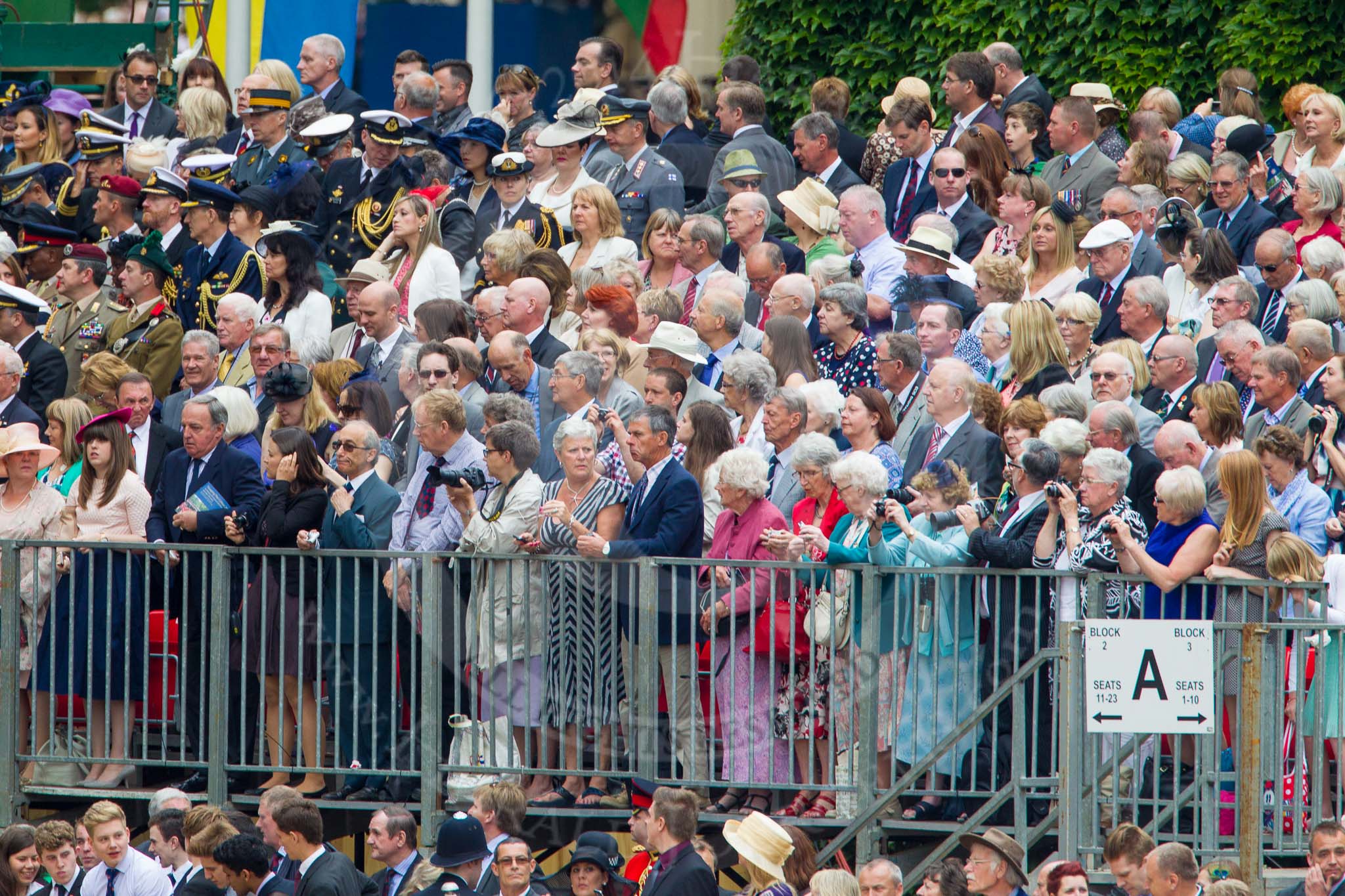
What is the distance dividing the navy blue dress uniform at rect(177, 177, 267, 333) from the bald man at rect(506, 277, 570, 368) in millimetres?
2060

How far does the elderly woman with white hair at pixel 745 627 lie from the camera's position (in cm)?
1038

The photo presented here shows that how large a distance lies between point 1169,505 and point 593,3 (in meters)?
13.9

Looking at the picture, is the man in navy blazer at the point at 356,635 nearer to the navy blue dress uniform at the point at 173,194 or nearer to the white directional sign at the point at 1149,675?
the white directional sign at the point at 1149,675

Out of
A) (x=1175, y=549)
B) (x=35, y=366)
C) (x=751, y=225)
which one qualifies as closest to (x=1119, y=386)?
(x=1175, y=549)

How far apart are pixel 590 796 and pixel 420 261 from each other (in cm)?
436

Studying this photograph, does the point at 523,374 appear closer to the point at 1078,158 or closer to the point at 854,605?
the point at 854,605

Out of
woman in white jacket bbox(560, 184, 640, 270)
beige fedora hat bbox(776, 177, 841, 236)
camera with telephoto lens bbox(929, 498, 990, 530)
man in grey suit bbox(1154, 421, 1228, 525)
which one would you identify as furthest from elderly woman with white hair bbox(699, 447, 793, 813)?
beige fedora hat bbox(776, 177, 841, 236)

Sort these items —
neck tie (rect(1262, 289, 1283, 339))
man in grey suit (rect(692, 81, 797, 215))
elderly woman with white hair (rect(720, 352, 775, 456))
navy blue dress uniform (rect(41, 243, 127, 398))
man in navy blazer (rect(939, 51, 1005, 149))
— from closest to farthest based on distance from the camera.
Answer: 1. elderly woman with white hair (rect(720, 352, 775, 456))
2. neck tie (rect(1262, 289, 1283, 339))
3. navy blue dress uniform (rect(41, 243, 127, 398))
4. man in grey suit (rect(692, 81, 797, 215))
5. man in navy blazer (rect(939, 51, 1005, 149))

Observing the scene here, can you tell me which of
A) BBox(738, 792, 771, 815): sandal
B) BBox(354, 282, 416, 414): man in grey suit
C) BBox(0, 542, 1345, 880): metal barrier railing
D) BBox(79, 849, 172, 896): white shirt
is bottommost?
BBox(79, 849, 172, 896): white shirt

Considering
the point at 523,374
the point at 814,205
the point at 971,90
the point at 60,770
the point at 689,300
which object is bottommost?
the point at 60,770

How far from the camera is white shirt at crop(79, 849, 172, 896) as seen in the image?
10.9m

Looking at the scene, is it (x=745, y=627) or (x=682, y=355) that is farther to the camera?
(x=682, y=355)

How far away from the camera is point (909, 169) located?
50.1 feet

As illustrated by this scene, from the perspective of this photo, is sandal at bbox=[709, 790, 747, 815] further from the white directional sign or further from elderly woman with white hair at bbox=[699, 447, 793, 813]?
the white directional sign
